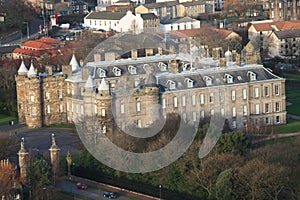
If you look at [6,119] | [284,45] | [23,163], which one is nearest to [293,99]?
[6,119]

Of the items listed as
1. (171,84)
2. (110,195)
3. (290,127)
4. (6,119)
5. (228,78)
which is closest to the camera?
(110,195)

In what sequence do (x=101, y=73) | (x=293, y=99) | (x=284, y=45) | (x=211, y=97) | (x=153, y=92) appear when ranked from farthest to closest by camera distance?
(x=284, y=45) → (x=293, y=99) → (x=101, y=73) → (x=211, y=97) → (x=153, y=92)

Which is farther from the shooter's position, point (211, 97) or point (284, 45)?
point (284, 45)

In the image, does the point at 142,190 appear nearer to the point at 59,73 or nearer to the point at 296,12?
the point at 59,73

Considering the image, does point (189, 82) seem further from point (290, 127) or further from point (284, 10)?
point (284, 10)

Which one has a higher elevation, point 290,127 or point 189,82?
point 189,82
